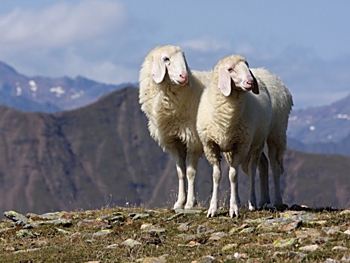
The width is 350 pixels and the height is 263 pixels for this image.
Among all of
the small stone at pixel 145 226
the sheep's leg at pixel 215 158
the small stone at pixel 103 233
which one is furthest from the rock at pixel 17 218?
the sheep's leg at pixel 215 158

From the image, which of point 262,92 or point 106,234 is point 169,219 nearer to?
point 106,234

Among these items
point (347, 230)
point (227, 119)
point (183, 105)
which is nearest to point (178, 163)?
point (183, 105)

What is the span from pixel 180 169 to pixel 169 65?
249 cm

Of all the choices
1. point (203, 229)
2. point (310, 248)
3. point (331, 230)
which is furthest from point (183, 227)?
point (310, 248)

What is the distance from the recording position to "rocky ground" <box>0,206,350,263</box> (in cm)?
1149

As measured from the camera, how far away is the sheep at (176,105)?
17219mm

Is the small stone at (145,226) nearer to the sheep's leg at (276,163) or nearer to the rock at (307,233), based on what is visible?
the rock at (307,233)

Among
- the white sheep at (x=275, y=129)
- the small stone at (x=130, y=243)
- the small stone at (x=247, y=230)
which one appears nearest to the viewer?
the small stone at (x=130, y=243)

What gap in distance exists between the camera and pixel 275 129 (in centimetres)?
1852

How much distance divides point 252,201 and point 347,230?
5092 millimetres

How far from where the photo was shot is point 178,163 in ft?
59.5

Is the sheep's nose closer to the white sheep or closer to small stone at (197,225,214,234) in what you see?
the white sheep

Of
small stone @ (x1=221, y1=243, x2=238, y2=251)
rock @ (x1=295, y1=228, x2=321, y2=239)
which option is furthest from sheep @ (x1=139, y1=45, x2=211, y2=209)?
small stone @ (x1=221, y1=243, x2=238, y2=251)

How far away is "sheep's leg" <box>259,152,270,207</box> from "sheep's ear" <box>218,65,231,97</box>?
3732mm
